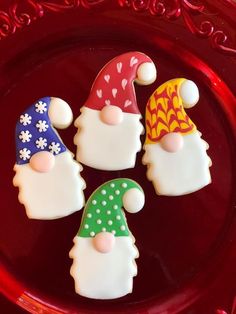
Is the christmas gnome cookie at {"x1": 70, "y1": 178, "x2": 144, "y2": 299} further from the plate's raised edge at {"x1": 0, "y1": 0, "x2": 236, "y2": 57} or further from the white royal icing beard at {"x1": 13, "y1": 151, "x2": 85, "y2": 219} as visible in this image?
the plate's raised edge at {"x1": 0, "y1": 0, "x2": 236, "y2": 57}

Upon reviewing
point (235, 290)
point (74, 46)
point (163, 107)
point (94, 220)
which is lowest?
point (235, 290)

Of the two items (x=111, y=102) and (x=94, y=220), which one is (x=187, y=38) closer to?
(x=111, y=102)

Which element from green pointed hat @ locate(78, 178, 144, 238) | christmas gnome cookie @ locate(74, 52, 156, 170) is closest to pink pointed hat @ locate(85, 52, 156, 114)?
christmas gnome cookie @ locate(74, 52, 156, 170)

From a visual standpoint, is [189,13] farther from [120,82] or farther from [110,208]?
[110,208]

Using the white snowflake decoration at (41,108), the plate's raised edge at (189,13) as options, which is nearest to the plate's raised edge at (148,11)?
the plate's raised edge at (189,13)

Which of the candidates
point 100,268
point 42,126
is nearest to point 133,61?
point 42,126

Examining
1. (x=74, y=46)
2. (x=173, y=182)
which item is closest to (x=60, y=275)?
(x=173, y=182)

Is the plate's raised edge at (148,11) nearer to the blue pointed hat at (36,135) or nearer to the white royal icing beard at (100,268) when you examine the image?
the blue pointed hat at (36,135)
